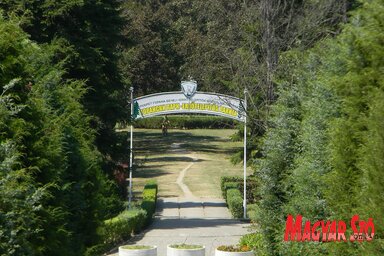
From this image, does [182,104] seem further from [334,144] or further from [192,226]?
[334,144]

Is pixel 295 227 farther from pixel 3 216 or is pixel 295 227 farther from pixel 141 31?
pixel 141 31

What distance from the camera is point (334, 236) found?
1298cm

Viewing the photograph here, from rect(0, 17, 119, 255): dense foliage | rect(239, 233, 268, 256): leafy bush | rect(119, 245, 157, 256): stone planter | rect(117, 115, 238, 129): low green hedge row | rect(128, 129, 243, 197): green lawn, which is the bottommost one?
rect(119, 245, 157, 256): stone planter

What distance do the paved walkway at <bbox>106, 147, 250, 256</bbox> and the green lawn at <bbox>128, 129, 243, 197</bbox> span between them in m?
2.09

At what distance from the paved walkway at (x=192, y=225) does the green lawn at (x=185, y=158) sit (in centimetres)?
209

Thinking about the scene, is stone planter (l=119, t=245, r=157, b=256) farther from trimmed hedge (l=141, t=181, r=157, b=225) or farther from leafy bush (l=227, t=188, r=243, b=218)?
leafy bush (l=227, t=188, r=243, b=218)

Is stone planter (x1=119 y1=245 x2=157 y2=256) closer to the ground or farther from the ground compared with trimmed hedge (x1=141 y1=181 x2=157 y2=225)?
closer to the ground

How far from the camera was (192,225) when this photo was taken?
34219 millimetres

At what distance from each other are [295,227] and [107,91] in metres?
18.2

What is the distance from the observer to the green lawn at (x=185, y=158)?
48.2 meters

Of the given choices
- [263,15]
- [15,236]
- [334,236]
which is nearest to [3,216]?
[15,236]
